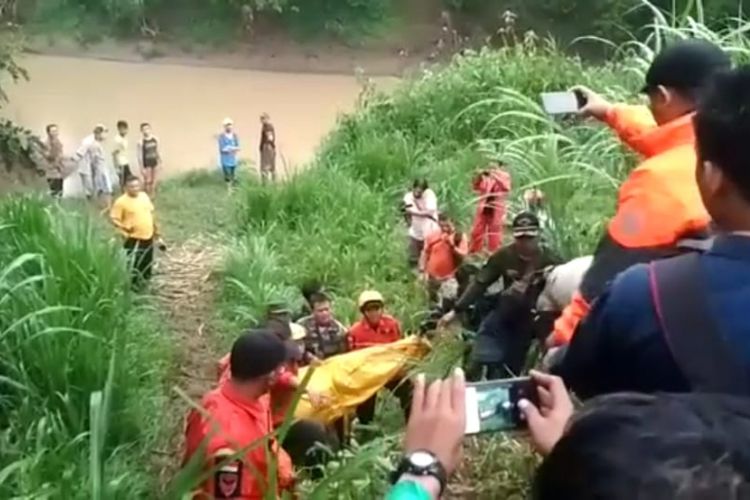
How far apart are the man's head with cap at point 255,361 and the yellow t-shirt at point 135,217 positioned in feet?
13.3

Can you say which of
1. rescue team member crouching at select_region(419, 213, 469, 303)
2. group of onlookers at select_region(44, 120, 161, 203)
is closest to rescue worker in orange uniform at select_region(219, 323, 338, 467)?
rescue team member crouching at select_region(419, 213, 469, 303)

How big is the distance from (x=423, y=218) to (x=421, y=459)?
5.75 meters

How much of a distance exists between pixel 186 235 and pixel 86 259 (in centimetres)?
453

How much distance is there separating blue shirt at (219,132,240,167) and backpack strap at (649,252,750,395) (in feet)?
37.0

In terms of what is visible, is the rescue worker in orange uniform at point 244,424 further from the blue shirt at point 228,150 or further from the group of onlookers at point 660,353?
the blue shirt at point 228,150

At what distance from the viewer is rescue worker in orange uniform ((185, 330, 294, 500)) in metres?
3.10

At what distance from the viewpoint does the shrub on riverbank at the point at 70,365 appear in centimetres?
366

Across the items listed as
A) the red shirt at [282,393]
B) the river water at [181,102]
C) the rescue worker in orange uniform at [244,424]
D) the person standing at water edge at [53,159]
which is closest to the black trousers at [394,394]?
the red shirt at [282,393]

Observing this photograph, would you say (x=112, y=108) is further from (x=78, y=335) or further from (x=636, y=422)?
(x=636, y=422)

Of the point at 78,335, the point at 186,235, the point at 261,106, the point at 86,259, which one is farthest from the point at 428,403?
the point at 261,106

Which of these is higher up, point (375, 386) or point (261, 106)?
point (375, 386)

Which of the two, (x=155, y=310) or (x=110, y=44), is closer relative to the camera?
(x=155, y=310)

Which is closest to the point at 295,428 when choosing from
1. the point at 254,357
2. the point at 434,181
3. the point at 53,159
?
the point at 254,357

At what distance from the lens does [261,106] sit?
1862cm
